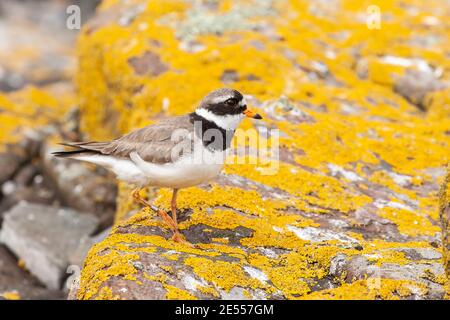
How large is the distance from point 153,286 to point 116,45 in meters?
9.77

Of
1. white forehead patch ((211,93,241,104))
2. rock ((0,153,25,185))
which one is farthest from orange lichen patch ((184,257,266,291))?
rock ((0,153,25,185))

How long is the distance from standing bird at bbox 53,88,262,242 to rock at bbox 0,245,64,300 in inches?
139

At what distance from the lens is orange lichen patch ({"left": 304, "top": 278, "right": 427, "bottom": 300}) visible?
6.47 metres

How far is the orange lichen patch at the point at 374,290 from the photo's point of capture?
647cm

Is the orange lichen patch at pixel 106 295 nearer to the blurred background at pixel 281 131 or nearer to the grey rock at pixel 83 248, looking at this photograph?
the blurred background at pixel 281 131

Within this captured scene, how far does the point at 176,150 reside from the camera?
8070 mm

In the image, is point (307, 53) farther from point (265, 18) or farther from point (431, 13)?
point (431, 13)

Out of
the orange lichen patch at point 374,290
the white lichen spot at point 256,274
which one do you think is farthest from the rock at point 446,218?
the white lichen spot at point 256,274

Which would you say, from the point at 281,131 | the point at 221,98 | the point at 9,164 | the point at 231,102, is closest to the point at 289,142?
the point at 281,131

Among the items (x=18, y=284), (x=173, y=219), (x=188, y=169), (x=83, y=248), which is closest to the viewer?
(x=188, y=169)

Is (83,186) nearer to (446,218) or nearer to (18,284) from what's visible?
(18,284)

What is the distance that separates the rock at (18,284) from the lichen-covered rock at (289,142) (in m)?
2.13

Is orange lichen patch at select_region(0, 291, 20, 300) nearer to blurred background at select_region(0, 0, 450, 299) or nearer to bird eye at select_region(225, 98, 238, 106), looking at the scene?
blurred background at select_region(0, 0, 450, 299)

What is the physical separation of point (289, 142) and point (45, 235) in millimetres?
5716
